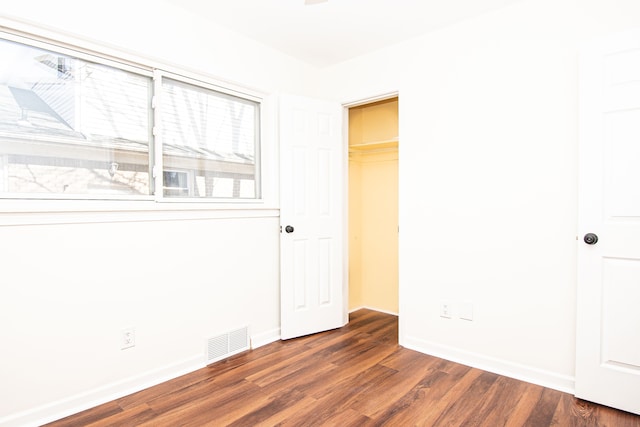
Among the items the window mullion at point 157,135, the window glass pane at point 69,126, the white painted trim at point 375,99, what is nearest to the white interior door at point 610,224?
the white painted trim at point 375,99

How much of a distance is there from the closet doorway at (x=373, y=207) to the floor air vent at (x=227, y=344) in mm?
A: 1463

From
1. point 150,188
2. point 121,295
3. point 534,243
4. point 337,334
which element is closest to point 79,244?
point 121,295

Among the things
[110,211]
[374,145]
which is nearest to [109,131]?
[110,211]

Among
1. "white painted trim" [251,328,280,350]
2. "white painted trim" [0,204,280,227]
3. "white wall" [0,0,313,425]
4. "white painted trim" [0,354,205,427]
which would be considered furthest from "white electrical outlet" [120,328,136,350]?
"white painted trim" [251,328,280,350]

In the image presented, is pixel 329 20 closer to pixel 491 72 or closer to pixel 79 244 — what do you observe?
pixel 491 72

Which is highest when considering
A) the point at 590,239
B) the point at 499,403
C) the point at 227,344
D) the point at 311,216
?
the point at 311,216

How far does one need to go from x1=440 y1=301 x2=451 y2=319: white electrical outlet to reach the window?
1845mm

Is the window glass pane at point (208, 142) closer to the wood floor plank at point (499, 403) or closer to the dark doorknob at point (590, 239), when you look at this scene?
the wood floor plank at point (499, 403)

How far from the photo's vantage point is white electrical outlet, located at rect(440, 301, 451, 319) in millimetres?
2713

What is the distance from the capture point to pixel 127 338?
221cm

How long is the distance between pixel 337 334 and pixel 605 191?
2.26 m

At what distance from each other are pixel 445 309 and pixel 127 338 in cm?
224

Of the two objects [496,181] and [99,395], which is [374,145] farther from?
[99,395]

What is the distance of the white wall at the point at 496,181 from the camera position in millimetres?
2223
